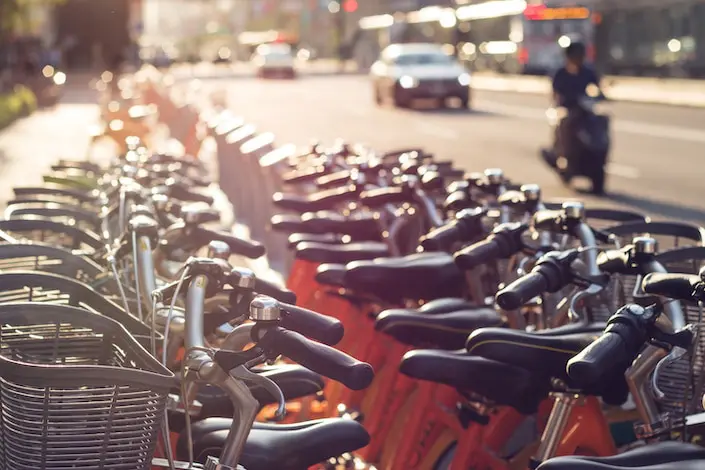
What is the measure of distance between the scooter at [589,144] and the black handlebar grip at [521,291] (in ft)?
42.0

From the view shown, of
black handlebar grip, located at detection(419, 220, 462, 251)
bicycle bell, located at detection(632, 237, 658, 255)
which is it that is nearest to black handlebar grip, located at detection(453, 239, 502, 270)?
black handlebar grip, located at detection(419, 220, 462, 251)

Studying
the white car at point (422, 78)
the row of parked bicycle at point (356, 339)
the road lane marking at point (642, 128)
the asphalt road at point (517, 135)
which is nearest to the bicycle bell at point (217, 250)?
the row of parked bicycle at point (356, 339)

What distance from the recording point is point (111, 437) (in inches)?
105

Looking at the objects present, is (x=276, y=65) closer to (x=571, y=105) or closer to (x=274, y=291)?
(x=571, y=105)

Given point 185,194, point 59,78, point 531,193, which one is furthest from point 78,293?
point 59,78

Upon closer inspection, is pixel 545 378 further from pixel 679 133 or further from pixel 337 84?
pixel 337 84

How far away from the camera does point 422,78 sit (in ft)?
120

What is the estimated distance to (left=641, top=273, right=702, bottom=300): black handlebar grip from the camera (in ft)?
10.2

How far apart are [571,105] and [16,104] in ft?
67.3

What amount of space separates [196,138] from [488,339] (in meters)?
14.5

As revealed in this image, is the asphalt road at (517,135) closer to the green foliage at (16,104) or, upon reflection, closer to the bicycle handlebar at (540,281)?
the green foliage at (16,104)

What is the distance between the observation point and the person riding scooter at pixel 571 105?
634 inches

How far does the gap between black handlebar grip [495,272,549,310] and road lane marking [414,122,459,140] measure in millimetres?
22129

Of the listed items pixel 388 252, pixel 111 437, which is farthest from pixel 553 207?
pixel 111 437
